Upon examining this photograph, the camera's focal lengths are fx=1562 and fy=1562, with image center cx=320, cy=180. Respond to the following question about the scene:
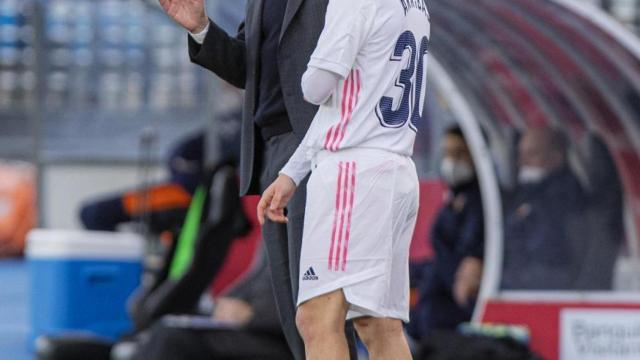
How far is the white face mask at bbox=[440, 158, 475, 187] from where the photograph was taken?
317 inches

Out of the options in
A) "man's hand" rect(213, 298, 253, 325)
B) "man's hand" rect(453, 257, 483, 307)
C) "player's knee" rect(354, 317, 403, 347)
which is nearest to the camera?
"player's knee" rect(354, 317, 403, 347)

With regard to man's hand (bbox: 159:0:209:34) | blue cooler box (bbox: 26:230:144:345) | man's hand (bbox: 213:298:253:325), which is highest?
man's hand (bbox: 159:0:209:34)

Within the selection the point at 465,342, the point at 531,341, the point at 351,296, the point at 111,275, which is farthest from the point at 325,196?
the point at 111,275

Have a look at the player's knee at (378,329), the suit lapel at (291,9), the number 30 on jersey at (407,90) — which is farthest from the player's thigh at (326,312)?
the suit lapel at (291,9)

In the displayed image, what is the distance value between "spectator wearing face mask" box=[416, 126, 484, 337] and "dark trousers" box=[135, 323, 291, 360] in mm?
1222

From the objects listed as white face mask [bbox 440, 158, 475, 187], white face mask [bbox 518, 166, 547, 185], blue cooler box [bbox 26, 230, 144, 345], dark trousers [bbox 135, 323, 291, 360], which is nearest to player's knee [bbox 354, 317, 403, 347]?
dark trousers [bbox 135, 323, 291, 360]

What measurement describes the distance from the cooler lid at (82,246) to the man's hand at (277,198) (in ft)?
18.8

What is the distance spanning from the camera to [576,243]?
7445 millimetres

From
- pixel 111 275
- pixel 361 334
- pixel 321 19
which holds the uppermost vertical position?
pixel 321 19

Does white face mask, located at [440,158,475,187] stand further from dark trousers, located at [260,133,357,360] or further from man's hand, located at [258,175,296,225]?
man's hand, located at [258,175,296,225]

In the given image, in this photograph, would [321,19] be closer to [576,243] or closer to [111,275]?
[576,243]

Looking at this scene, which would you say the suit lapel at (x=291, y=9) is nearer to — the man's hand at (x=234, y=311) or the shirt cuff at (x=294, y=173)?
the shirt cuff at (x=294, y=173)

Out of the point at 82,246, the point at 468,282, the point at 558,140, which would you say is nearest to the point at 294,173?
the point at 558,140

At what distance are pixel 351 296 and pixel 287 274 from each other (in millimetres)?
350
